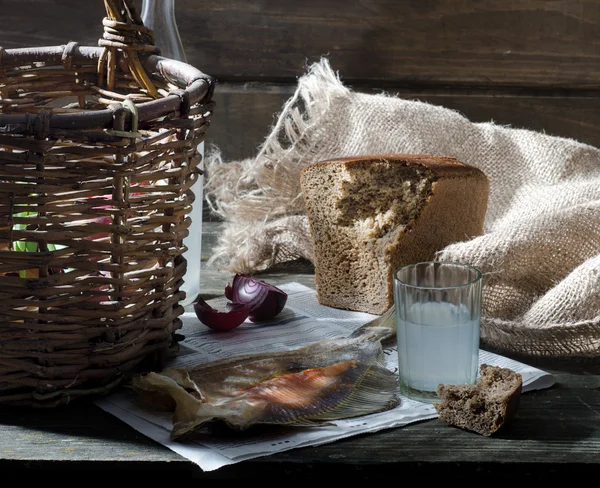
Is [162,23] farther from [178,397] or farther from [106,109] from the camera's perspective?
[178,397]

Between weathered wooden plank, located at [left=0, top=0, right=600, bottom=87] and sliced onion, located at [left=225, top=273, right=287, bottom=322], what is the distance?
811 mm

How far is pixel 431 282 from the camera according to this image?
Result: 3.11ft

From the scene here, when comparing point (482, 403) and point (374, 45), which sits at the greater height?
point (374, 45)

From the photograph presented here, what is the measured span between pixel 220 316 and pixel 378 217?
272mm

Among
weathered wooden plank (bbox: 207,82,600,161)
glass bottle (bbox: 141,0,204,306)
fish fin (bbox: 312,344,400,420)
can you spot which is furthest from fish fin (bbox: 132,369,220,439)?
weathered wooden plank (bbox: 207,82,600,161)

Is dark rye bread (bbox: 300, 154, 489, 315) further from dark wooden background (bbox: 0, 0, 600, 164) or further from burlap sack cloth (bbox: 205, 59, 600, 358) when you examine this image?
dark wooden background (bbox: 0, 0, 600, 164)

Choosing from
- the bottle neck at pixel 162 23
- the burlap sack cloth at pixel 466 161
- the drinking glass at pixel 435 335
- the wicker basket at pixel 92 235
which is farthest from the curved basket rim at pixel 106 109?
the burlap sack cloth at pixel 466 161

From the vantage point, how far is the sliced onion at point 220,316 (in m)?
1.08

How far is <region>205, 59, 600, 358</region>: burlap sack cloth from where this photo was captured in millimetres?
1145

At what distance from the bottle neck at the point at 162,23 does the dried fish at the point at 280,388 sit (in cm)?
50

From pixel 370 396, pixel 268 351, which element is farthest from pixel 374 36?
pixel 370 396

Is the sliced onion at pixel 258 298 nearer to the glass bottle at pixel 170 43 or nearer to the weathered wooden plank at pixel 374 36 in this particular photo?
the glass bottle at pixel 170 43

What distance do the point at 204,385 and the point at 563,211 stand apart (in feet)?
1.99

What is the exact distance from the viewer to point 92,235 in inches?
33.4
